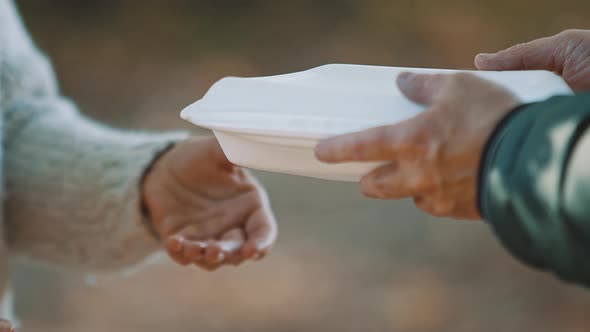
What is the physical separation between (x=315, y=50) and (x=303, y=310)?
0.69 meters

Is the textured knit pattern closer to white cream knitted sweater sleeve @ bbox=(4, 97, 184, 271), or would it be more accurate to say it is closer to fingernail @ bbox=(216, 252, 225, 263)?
white cream knitted sweater sleeve @ bbox=(4, 97, 184, 271)

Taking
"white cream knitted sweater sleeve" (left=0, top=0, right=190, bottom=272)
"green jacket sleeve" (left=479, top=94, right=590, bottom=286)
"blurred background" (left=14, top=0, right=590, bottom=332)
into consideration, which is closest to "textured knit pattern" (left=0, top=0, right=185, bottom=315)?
"white cream knitted sweater sleeve" (left=0, top=0, right=190, bottom=272)

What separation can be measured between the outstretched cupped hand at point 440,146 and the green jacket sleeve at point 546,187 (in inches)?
0.9

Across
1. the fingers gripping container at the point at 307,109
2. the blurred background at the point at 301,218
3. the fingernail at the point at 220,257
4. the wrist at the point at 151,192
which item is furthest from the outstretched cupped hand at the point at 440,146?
the blurred background at the point at 301,218

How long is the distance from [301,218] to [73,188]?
1.06m

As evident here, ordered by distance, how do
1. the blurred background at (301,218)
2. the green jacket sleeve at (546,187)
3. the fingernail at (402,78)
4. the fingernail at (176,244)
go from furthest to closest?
the blurred background at (301,218)
the fingernail at (176,244)
the fingernail at (402,78)
the green jacket sleeve at (546,187)

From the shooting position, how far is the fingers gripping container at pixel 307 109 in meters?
0.46

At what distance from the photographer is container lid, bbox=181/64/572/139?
0.46 meters

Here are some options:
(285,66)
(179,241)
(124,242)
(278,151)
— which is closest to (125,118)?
(285,66)

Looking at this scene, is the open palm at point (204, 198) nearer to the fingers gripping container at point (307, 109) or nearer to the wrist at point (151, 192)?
the wrist at point (151, 192)

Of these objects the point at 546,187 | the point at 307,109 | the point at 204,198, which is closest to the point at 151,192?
the point at 204,198

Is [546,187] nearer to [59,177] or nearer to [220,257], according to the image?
[220,257]

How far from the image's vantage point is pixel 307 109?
47 centimetres

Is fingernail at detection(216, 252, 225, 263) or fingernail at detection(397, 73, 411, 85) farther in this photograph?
fingernail at detection(216, 252, 225, 263)
